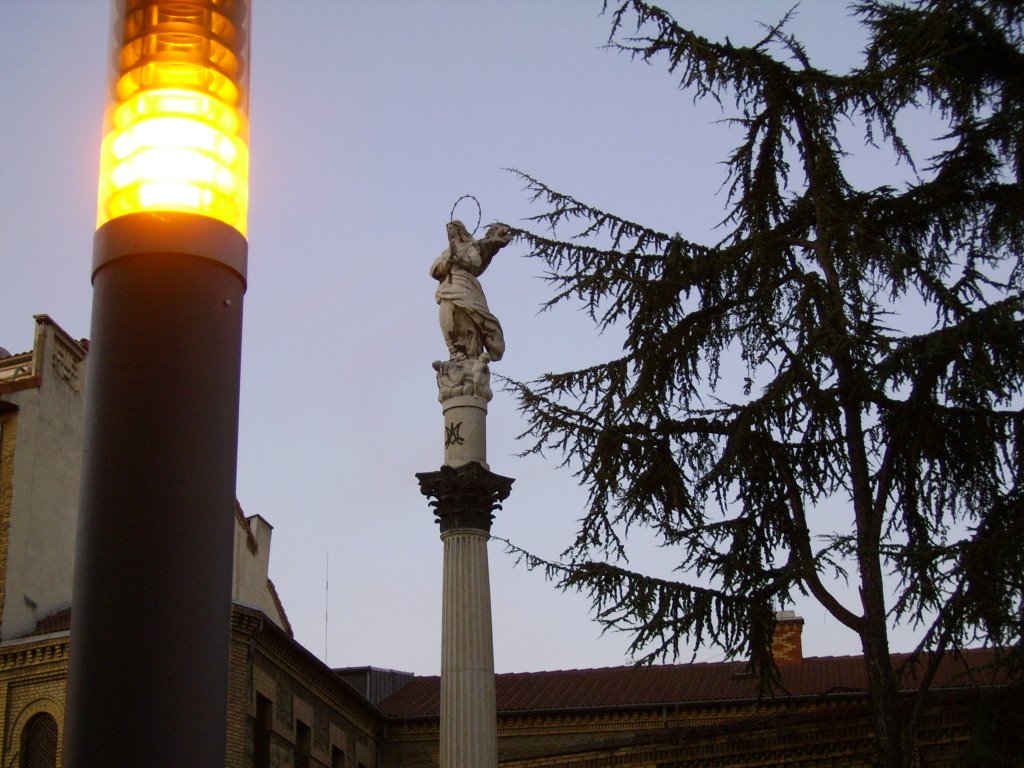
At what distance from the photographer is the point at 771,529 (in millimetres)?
15461

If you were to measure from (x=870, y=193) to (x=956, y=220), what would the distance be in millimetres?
978

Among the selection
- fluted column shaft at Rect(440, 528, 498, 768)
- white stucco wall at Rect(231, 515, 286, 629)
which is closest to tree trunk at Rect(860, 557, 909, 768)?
fluted column shaft at Rect(440, 528, 498, 768)

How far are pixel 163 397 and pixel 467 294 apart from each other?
14.2 m

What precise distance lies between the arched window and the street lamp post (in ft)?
77.9

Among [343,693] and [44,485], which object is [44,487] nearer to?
[44,485]

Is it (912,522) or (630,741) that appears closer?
(912,522)

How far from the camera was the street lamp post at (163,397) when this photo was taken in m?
2.36

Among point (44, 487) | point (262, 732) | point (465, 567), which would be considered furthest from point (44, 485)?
point (465, 567)

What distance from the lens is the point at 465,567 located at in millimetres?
15250

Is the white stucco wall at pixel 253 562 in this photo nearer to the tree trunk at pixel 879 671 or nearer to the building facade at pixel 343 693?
the building facade at pixel 343 693

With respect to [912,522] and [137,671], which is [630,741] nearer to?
[912,522]

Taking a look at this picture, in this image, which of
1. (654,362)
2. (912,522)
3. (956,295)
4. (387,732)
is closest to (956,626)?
(912,522)

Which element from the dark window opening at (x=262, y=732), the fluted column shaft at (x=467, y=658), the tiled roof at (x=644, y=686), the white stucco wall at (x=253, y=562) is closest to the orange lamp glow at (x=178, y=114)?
the fluted column shaft at (x=467, y=658)

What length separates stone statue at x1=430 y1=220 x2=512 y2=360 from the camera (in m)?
16.6
